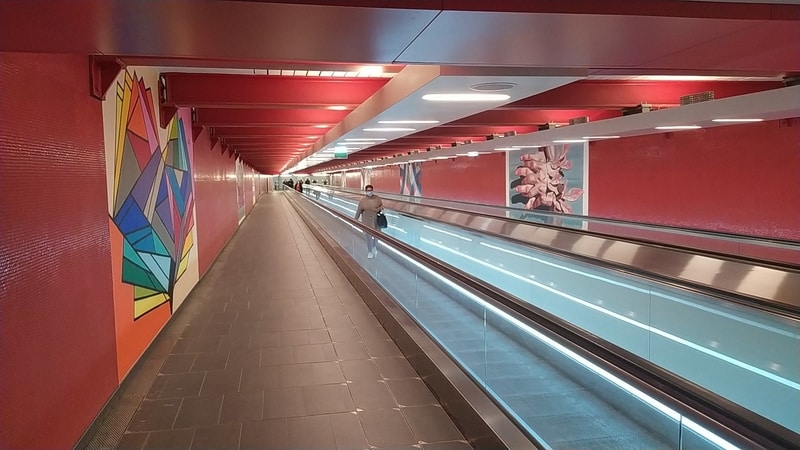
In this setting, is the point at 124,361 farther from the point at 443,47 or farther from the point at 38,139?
the point at 443,47

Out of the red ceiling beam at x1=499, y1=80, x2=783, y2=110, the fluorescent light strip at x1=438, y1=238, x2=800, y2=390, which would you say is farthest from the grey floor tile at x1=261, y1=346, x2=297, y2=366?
the red ceiling beam at x1=499, y1=80, x2=783, y2=110

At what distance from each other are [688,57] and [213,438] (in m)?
3.99

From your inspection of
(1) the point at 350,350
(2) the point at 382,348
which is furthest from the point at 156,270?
(2) the point at 382,348

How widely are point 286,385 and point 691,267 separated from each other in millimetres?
5394

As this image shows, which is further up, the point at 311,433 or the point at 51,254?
the point at 51,254

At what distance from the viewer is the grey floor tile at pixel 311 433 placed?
10.0 feet

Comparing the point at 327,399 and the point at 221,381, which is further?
the point at 221,381

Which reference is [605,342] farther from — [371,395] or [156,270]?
[156,270]

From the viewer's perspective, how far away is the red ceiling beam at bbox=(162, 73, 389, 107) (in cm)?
584

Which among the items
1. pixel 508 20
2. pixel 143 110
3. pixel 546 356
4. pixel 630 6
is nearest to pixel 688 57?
pixel 630 6

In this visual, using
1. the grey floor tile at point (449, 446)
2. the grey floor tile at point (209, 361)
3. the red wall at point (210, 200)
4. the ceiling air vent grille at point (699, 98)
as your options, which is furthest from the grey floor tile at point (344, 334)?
the ceiling air vent grille at point (699, 98)

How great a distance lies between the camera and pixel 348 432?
10.6 ft

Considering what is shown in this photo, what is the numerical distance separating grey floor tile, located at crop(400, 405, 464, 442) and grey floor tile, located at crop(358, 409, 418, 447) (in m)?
0.05

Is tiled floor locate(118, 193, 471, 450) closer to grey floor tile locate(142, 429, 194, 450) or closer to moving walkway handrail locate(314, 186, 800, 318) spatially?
grey floor tile locate(142, 429, 194, 450)
